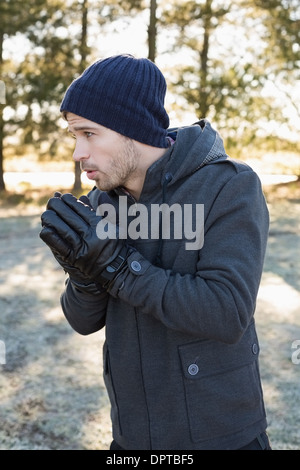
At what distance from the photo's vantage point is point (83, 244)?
5.21 ft

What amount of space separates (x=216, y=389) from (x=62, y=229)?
2.18ft

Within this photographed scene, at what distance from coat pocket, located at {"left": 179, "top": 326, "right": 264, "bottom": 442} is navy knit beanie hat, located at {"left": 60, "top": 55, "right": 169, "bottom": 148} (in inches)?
27.6

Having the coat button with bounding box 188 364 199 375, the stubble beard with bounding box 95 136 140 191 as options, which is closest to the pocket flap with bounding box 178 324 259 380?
the coat button with bounding box 188 364 199 375

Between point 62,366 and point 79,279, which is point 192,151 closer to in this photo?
point 79,279

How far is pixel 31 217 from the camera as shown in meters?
12.1

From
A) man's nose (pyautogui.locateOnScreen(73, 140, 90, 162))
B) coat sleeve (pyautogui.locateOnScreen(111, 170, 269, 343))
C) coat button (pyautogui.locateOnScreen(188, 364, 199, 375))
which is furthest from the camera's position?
man's nose (pyautogui.locateOnScreen(73, 140, 90, 162))

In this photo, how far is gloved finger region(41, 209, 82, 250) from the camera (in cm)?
158

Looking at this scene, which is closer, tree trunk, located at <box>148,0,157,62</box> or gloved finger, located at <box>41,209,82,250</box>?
gloved finger, located at <box>41,209,82,250</box>

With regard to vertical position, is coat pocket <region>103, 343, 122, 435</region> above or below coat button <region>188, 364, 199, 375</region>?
below

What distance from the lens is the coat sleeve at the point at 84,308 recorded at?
5.81ft

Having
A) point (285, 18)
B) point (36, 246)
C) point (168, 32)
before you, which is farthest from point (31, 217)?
point (285, 18)

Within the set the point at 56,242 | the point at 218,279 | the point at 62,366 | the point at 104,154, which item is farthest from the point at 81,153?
the point at 62,366

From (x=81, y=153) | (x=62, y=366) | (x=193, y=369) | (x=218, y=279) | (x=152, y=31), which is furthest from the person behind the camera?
(x=152, y=31)

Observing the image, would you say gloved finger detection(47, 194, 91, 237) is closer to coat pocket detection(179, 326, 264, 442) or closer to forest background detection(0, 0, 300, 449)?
coat pocket detection(179, 326, 264, 442)
